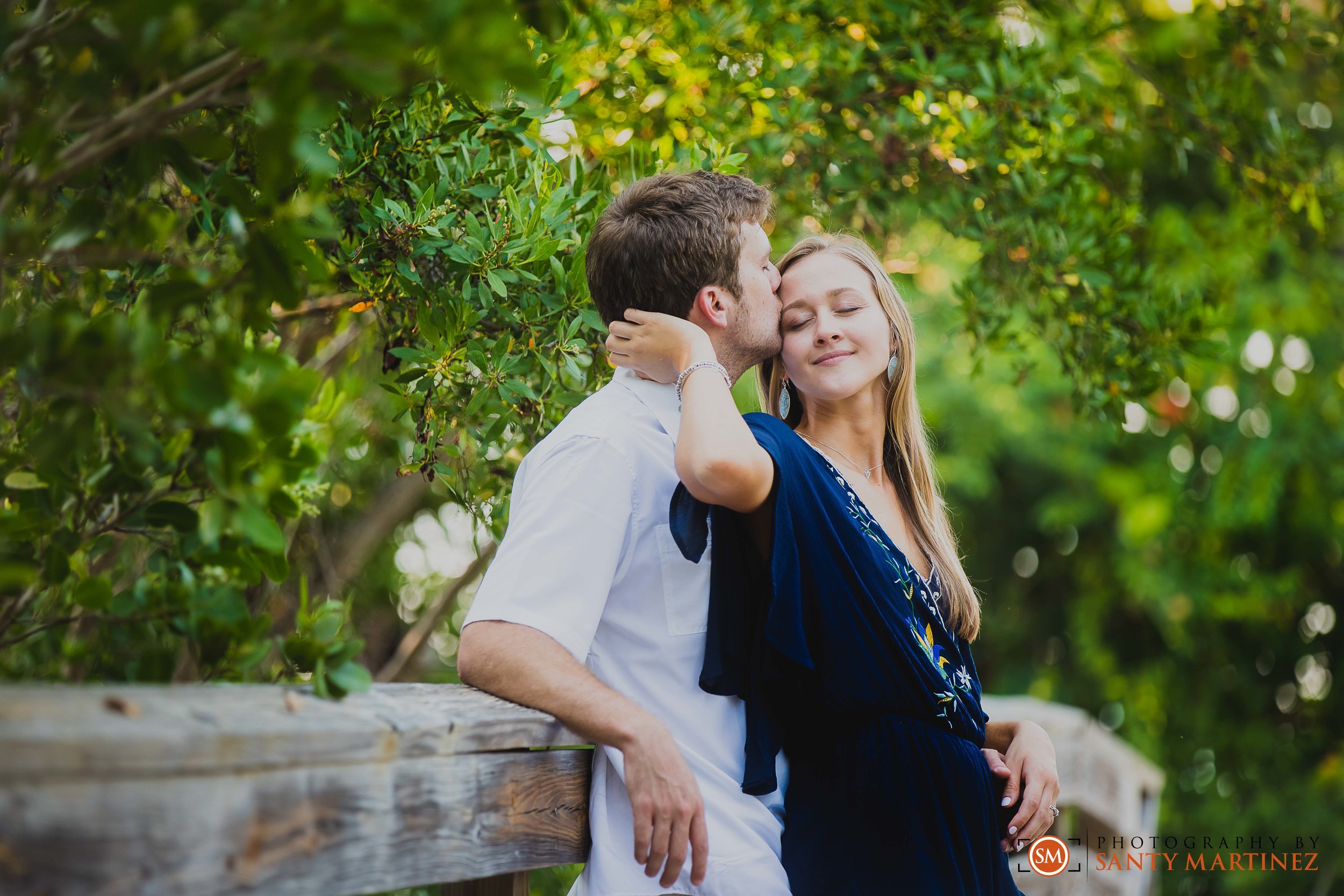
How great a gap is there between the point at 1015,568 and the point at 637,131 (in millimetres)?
8698

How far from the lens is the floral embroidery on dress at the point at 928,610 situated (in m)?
1.91

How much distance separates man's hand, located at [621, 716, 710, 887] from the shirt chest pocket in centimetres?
25

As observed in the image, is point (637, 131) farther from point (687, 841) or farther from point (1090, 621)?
point (1090, 621)

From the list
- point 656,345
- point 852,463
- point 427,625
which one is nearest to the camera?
point 656,345

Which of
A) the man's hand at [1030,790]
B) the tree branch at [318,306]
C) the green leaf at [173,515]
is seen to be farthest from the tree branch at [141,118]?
the man's hand at [1030,790]

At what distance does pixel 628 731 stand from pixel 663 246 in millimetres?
961

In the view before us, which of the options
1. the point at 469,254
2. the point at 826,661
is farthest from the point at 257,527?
the point at 826,661

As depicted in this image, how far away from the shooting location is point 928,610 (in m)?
2.01

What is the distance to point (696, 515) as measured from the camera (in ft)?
5.67

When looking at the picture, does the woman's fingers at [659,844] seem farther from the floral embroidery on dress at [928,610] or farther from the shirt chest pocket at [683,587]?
the floral embroidery on dress at [928,610]

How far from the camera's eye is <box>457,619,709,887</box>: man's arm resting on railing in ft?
4.87

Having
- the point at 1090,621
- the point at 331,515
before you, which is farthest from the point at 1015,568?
the point at 331,515

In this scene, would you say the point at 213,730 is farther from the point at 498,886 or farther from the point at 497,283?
the point at 497,283

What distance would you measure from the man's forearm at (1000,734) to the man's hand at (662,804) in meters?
0.94
